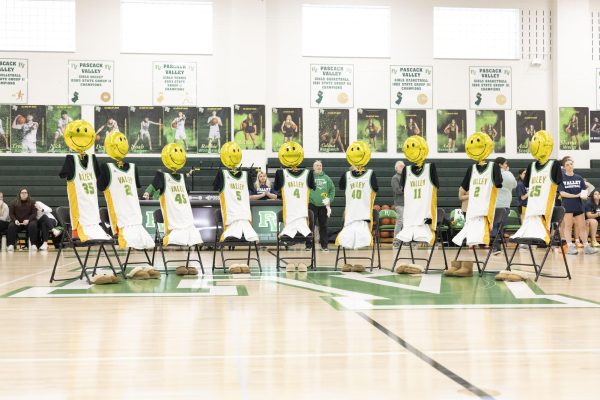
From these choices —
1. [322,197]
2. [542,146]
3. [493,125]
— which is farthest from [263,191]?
[493,125]

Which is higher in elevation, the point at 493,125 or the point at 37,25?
the point at 37,25

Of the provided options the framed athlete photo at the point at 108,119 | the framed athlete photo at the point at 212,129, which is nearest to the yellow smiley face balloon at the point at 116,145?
the framed athlete photo at the point at 212,129

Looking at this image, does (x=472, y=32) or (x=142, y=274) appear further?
(x=472, y=32)

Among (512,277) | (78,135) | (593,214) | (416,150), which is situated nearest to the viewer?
(512,277)

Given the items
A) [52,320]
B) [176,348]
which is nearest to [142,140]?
[52,320]

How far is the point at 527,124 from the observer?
1734 centimetres

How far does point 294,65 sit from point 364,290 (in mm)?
11642

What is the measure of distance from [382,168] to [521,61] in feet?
15.4

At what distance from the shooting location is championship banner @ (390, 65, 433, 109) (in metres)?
17.1

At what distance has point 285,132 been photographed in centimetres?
1683

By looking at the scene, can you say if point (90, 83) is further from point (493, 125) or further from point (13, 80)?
point (493, 125)

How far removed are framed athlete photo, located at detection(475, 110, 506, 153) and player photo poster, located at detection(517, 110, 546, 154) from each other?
1.36ft

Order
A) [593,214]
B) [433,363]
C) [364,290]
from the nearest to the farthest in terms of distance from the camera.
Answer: [433,363] → [364,290] → [593,214]

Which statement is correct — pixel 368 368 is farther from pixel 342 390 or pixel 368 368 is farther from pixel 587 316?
pixel 587 316
